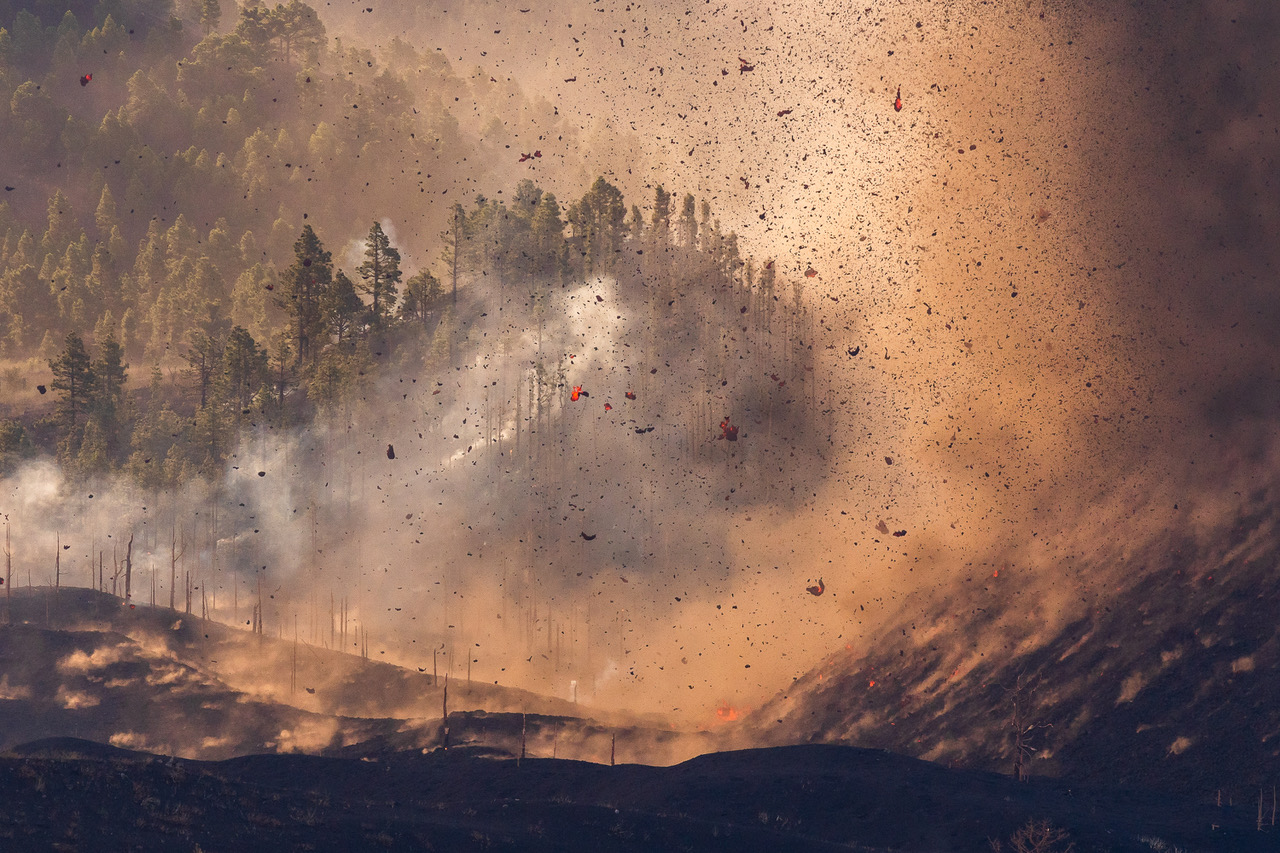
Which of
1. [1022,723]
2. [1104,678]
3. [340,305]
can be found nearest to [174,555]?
[340,305]

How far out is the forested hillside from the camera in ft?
354

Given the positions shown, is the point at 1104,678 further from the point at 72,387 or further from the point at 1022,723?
the point at 72,387

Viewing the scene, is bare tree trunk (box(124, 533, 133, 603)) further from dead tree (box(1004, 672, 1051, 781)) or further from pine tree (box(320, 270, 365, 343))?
dead tree (box(1004, 672, 1051, 781))

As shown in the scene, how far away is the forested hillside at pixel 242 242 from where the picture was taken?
10800cm

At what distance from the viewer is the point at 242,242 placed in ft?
483

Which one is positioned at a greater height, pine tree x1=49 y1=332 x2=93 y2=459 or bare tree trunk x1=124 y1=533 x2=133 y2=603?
pine tree x1=49 y1=332 x2=93 y2=459

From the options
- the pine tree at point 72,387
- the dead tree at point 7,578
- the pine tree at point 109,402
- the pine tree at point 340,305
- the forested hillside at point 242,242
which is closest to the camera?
the dead tree at point 7,578

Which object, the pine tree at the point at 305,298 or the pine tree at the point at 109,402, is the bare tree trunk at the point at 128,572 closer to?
the pine tree at the point at 109,402

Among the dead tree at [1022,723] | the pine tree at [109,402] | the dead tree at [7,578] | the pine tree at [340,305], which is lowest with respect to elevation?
the dead tree at [1022,723]

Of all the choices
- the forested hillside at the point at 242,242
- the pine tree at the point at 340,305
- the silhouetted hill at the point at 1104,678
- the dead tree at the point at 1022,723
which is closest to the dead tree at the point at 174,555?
the forested hillside at the point at 242,242

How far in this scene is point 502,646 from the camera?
9475 cm

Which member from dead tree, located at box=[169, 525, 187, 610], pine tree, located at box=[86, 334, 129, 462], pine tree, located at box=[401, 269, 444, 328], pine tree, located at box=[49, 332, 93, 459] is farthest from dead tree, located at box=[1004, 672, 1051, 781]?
pine tree, located at box=[49, 332, 93, 459]

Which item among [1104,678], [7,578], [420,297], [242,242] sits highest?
[242,242]

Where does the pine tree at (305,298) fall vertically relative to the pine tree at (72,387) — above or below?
above
